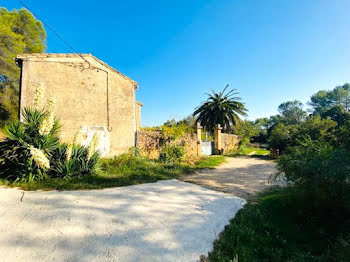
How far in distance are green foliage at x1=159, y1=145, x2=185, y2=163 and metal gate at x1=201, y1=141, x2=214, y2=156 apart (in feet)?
15.2

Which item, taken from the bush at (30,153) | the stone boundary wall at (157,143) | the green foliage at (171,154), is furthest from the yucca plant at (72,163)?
the green foliage at (171,154)

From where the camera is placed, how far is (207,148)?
1410 centimetres

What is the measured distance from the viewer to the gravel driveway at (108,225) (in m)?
2.08

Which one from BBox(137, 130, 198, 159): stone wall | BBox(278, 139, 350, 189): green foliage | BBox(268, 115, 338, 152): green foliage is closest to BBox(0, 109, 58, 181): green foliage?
BBox(137, 130, 198, 159): stone wall

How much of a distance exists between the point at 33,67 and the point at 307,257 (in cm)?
1086

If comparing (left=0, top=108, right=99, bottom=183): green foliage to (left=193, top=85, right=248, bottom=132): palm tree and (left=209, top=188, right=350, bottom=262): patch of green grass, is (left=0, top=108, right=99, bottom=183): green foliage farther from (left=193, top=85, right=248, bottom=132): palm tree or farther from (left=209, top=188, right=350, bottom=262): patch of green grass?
(left=193, top=85, right=248, bottom=132): palm tree

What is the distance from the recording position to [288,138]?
42.5 feet

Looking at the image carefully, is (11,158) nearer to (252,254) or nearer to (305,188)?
(252,254)

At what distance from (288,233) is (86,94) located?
29.9ft

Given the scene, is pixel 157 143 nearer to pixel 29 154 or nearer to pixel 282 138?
pixel 29 154

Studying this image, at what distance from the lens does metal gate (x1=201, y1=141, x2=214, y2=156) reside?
44.6 ft

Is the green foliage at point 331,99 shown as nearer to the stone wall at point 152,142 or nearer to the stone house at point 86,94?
the stone wall at point 152,142

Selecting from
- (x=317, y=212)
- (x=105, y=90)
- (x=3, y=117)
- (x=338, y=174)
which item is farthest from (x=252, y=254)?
(x=3, y=117)

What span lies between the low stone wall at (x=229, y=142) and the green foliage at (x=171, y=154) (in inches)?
305
